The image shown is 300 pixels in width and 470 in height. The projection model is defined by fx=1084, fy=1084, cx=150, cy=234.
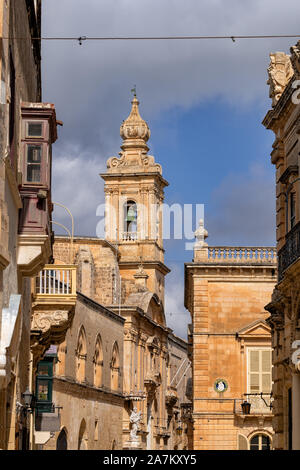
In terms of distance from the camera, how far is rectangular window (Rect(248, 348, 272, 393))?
41.9m

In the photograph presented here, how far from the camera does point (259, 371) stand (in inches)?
1657

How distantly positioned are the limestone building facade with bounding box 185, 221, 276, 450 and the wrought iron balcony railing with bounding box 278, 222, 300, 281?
18.3 meters

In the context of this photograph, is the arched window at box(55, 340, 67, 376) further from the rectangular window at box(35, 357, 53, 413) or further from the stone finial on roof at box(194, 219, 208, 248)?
the rectangular window at box(35, 357, 53, 413)

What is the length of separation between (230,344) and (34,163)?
2686cm

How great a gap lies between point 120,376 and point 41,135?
3873cm

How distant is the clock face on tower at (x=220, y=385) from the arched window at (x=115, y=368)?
11610 mm

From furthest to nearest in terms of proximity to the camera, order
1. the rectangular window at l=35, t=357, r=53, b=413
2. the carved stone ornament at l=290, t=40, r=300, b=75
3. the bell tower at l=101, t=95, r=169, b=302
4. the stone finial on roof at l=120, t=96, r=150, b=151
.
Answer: the stone finial on roof at l=120, t=96, r=150, b=151
the bell tower at l=101, t=95, r=169, b=302
the rectangular window at l=35, t=357, r=53, b=413
the carved stone ornament at l=290, t=40, r=300, b=75

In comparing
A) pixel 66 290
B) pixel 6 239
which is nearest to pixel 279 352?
pixel 66 290

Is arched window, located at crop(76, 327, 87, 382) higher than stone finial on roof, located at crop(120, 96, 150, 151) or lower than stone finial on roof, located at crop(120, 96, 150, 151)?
lower

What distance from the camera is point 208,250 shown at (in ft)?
142

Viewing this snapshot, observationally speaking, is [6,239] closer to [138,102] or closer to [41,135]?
[41,135]

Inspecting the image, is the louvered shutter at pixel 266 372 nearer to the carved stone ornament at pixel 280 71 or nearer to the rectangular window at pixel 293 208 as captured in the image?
the carved stone ornament at pixel 280 71

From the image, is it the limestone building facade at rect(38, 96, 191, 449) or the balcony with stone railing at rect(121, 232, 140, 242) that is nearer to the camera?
the limestone building facade at rect(38, 96, 191, 449)

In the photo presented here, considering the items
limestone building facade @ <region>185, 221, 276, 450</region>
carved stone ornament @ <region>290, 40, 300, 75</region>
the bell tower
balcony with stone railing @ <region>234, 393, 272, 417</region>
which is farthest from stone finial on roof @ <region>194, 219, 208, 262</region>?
the bell tower
